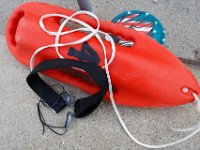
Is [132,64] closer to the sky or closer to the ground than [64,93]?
closer to the sky

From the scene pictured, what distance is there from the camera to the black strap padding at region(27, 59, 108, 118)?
2.43 ft

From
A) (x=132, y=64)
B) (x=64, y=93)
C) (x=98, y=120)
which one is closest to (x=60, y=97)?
(x=64, y=93)

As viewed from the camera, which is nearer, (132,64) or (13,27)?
(132,64)

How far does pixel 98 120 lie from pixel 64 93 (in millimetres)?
127

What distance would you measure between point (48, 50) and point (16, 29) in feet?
0.48

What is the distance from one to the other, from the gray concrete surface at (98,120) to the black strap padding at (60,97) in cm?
4

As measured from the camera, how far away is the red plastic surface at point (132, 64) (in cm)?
74

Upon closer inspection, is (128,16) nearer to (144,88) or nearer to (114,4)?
(114,4)

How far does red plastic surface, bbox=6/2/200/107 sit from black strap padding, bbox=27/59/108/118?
3cm

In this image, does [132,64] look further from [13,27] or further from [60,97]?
[13,27]

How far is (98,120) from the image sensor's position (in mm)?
833

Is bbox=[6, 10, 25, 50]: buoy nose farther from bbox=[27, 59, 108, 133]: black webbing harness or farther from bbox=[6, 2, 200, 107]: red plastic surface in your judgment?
bbox=[27, 59, 108, 133]: black webbing harness

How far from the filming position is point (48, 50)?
2.61ft

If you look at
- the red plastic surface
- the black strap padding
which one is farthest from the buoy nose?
the black strap padding
